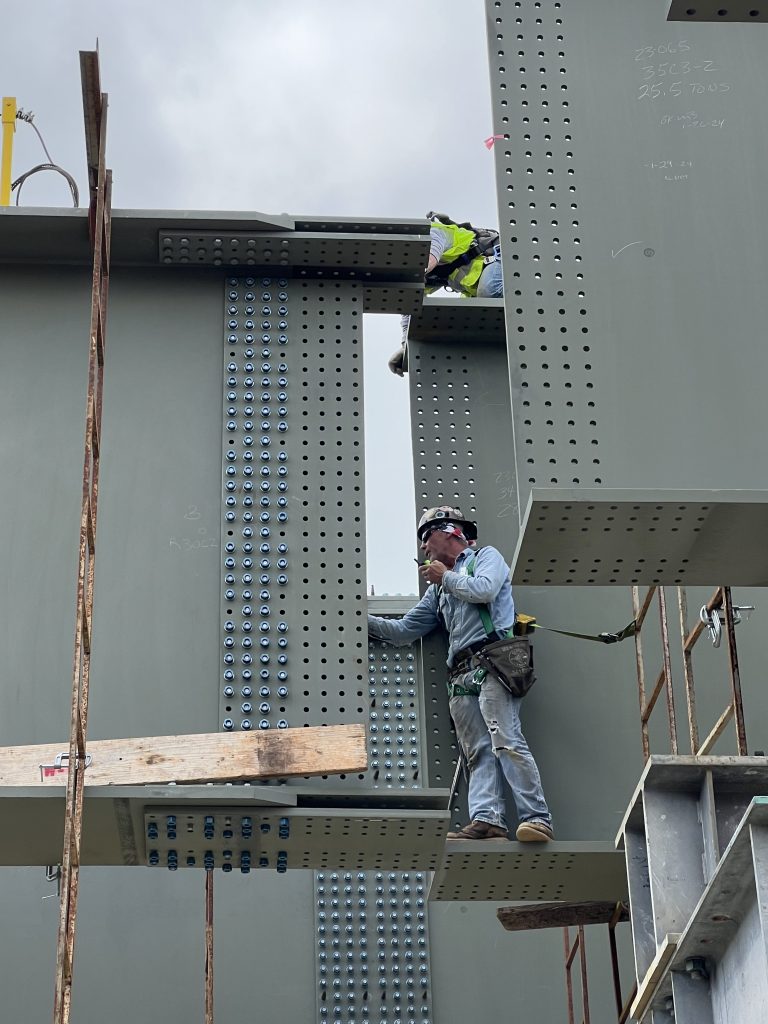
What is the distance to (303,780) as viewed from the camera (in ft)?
31.9

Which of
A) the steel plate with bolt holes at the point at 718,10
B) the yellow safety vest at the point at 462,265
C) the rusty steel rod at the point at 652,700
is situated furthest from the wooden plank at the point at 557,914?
the steel plate with bolt holes at the point at 718,10

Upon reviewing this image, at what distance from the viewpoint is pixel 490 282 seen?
41.5 ft

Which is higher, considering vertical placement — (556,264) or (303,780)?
(556,264)

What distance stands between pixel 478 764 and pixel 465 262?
14.1 ft

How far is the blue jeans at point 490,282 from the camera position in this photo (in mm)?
12625

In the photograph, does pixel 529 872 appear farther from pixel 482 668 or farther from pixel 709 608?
pixel 709 608

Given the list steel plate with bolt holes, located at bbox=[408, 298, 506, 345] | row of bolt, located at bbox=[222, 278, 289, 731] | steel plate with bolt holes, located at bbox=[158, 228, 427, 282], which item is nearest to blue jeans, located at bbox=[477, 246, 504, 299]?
steel plate with bolt holes, located at bbox=[408, 298, 506, 345]

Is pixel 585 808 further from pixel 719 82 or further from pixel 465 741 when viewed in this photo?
pixel 719 82

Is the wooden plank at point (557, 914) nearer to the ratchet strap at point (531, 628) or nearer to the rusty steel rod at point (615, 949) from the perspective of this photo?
the rusty steel rod at point (615, 949)

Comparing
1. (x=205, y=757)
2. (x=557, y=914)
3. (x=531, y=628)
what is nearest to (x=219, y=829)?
(x=205, y=757)

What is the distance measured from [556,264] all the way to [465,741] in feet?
11.6

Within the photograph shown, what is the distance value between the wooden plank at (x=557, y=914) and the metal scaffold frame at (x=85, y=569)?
3.23 metres

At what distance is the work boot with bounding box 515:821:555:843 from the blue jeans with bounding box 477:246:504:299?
429 centimetres

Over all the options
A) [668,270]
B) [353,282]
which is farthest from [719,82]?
[353,282]
